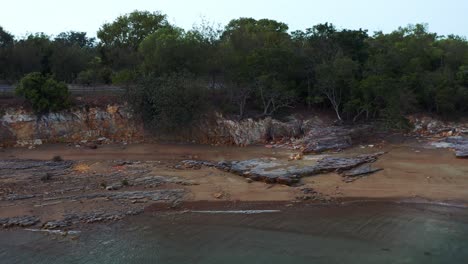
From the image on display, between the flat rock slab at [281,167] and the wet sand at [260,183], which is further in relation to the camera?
the flat rock slab at [281,167]

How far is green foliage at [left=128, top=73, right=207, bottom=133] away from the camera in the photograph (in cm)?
3722

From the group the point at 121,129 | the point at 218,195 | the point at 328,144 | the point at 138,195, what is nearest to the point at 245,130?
the point at 328,144

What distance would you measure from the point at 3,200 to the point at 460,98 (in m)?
36.9

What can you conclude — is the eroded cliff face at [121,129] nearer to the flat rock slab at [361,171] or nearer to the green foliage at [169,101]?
the green foliage at [169,101]

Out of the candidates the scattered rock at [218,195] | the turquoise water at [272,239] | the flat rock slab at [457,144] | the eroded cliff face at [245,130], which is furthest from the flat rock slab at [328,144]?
the turquoise water at [272,239]

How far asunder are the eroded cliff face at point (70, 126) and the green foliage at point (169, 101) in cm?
179

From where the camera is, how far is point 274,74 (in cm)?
3962

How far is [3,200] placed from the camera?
24.2 m

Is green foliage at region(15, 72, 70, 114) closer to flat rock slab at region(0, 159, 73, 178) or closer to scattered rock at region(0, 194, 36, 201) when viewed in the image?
flat rock slab at region(0, 159, 73, 178)

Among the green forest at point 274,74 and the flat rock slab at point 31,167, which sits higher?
the green forest at point 274,74

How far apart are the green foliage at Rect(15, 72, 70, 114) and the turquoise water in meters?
20.1

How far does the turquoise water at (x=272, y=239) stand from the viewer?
18.1m

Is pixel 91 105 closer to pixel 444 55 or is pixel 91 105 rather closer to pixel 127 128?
pixel 127 128

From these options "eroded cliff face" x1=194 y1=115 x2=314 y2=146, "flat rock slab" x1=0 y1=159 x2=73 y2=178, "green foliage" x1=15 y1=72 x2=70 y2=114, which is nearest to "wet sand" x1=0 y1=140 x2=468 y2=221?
"flat rock slab" x1=0 y1=159 x2=73 y2=178
